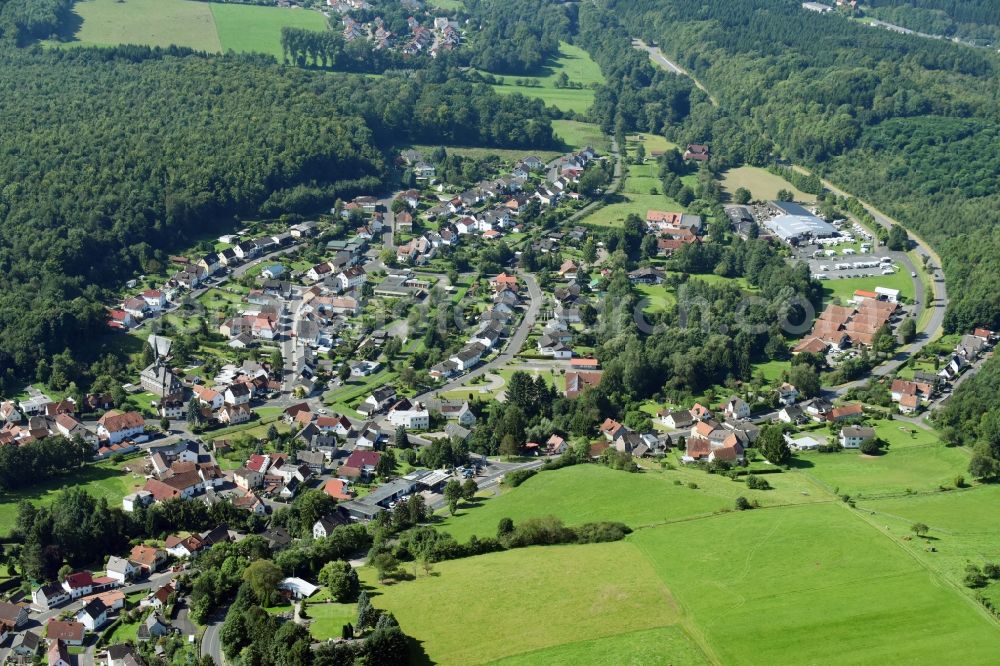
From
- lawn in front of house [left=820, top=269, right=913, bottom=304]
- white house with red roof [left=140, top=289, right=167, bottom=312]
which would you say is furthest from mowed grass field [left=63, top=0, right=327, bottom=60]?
lawn in front of house [left=820, top=269, right=913, bottom=304]

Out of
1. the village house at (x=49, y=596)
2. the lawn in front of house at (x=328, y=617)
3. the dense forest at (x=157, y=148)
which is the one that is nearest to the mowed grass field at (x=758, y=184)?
the dense forest at (x=157, y=148)

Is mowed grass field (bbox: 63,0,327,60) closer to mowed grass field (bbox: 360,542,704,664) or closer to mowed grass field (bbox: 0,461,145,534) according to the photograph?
mowed grass field (bbox: 0,461,145,534)

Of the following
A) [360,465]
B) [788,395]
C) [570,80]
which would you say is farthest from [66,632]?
[570,80]

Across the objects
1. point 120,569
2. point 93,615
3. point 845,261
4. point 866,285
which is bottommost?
point 120,569

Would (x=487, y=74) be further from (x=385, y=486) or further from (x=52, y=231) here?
(x=385, y=486)

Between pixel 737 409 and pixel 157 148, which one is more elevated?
pixel 157 148

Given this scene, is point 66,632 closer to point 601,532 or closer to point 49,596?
point 49,596
